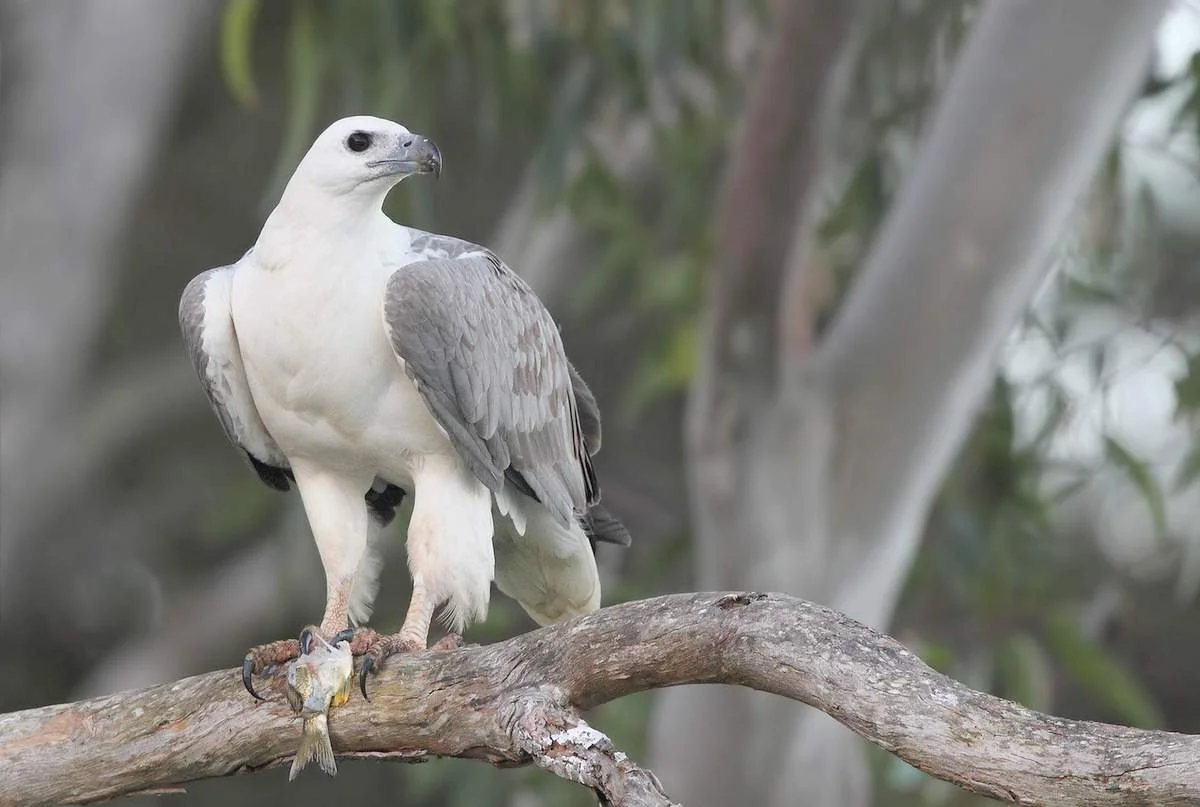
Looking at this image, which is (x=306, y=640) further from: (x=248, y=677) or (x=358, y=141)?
(x=358, y=141)

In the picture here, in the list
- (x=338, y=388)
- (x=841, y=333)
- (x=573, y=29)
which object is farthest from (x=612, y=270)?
(x=338, y=388)

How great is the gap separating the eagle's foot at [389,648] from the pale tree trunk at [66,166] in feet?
9.64

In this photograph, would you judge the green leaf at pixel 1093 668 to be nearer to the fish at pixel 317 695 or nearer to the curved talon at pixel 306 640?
the curved talon at pixel 306 640

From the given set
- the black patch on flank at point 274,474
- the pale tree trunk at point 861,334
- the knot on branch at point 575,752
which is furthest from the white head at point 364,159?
the pale tree trunk at point 861,334

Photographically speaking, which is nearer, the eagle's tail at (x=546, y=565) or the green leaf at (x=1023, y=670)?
the eagle's tail at (x=546, y=565)

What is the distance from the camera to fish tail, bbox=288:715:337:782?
2.60 metres

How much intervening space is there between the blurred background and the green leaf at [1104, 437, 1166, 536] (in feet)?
0.06

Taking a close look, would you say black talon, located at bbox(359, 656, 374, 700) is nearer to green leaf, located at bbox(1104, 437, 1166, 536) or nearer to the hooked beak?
the hooked beak

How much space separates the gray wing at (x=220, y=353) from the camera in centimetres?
306

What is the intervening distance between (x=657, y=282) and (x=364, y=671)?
9.69ft

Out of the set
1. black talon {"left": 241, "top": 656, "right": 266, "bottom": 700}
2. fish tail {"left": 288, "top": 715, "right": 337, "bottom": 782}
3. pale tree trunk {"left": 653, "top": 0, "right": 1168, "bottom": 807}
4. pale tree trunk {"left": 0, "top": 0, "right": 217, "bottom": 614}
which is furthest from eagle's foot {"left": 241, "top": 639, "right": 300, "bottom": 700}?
pale tree trunk {"left": 0, "top": 0, "right": 217, "bottom": 614}

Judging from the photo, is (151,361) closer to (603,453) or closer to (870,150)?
(603,453)

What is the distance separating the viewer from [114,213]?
18.3ft

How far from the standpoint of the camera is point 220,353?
3.07 meters
